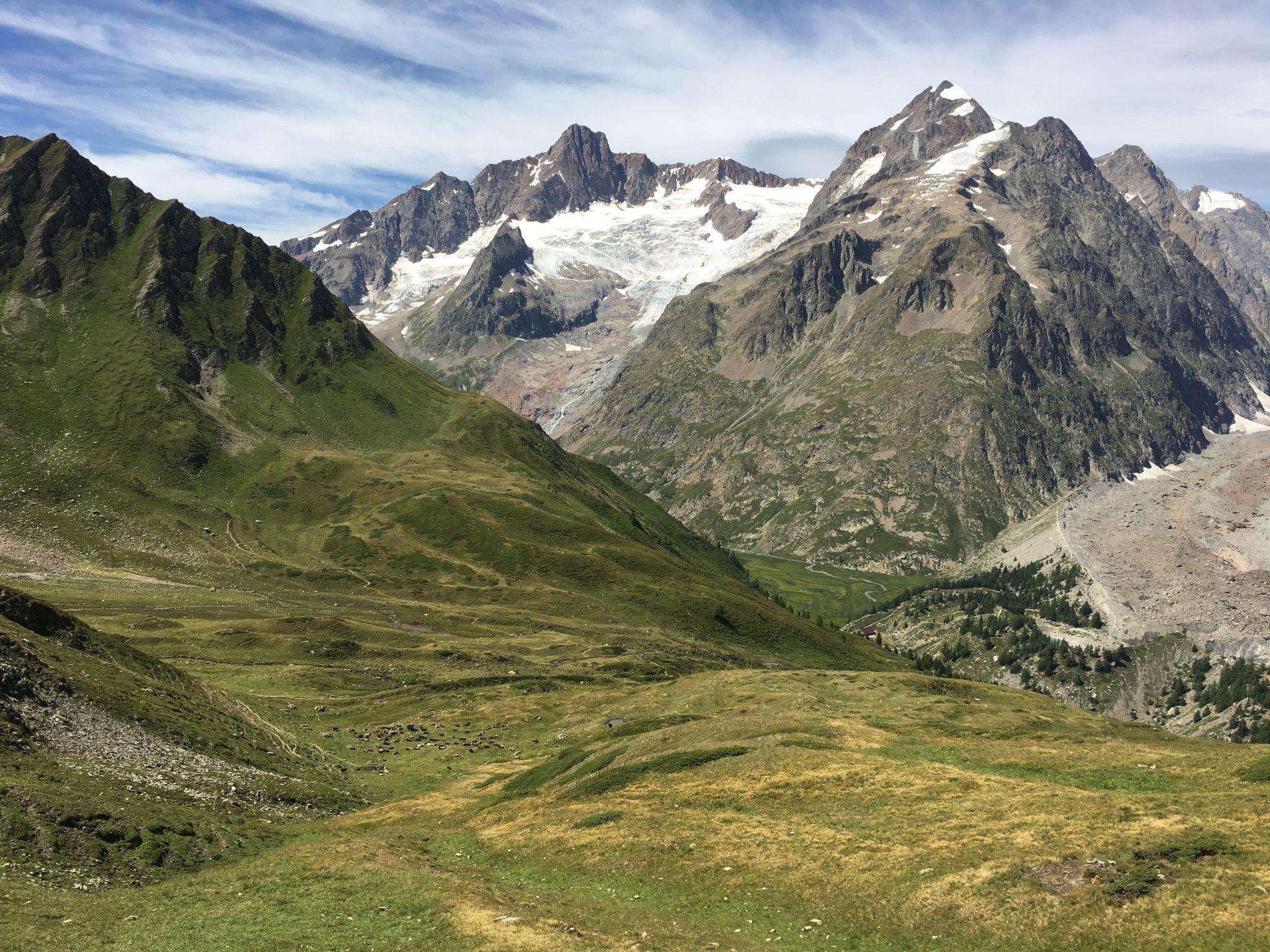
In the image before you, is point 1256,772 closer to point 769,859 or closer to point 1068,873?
point 1068,873

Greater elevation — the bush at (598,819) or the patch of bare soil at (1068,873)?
the patch of bare soil at (1068,873)

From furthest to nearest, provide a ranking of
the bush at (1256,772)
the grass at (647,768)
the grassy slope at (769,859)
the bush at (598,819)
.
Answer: the grass at (647,768), the bush at (598,819), the bush at (1256,772), the grassy slope at (769,859)

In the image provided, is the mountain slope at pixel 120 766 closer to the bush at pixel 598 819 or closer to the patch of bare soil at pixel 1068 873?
the bush at pixel 598 819

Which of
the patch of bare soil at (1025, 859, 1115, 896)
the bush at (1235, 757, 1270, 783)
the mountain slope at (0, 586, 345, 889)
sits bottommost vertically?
the mountain slope at (0, 586, 345, 889)

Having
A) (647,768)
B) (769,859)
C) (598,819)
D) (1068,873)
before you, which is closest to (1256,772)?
(1068,873)

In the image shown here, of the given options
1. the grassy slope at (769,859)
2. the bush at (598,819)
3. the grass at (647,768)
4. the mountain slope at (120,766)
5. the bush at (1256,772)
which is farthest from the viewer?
the grass at (647,768)

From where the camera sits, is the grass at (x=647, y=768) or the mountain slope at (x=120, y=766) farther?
the grass at (x=647, y=768)

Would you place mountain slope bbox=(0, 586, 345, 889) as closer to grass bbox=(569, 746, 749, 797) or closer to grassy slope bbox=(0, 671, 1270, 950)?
grassy slope bbox=(0, 671, 1270, 950)

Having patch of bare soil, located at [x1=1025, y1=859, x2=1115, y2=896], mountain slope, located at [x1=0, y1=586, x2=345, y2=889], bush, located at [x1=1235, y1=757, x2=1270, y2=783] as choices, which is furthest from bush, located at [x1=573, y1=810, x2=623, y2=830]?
bush, located at [x1=1235, y1=757, x2=1270, y2=783]

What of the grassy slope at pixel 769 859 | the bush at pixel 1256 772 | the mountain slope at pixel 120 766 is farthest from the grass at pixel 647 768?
the bush at pixel 1256 772

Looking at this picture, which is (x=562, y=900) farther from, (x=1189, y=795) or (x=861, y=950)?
(x=1189, y=795)

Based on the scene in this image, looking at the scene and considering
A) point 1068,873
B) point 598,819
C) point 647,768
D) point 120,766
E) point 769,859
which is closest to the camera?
point 1068,873

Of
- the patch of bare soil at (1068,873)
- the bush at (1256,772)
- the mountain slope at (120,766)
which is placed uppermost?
the bush at (1256,772)

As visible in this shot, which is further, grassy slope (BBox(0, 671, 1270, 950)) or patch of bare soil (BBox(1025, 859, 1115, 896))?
patch of bare soil (BBox(1025, 859, 1115, 896))
